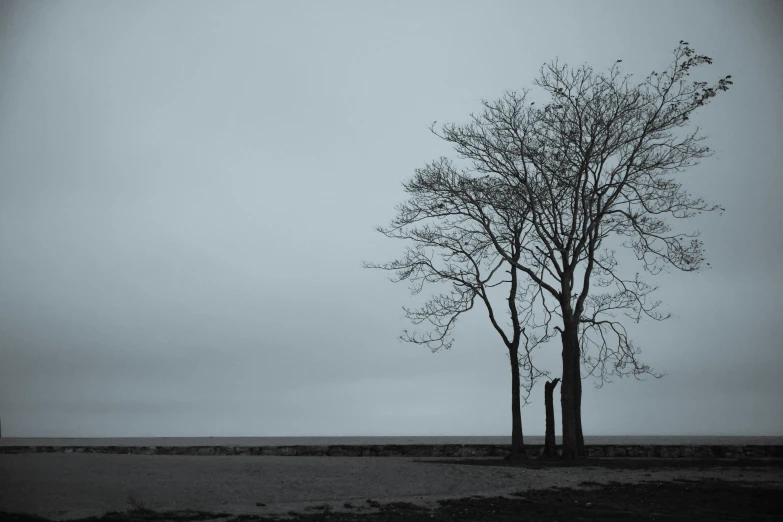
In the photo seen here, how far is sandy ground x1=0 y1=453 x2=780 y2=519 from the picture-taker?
14.6 m

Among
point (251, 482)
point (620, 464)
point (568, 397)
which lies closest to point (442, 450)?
point (568, 397)

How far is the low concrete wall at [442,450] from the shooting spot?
3008 centimetres

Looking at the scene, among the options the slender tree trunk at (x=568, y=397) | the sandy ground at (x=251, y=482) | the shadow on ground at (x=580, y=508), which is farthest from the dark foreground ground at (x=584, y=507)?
the slender tree trunk at (x=568, y=397)

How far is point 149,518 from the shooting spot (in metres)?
13.2

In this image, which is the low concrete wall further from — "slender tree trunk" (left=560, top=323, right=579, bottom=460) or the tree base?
"slender tree trunk" (left=560, top=323, right=579, bottom=460)

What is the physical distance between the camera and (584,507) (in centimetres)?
1504

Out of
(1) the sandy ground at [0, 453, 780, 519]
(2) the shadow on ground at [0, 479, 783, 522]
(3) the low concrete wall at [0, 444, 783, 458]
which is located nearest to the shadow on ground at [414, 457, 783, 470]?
(1) the sandy ground at [0, 453, 780, 519]

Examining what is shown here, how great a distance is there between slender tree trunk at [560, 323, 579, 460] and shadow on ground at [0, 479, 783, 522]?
757 centimetres

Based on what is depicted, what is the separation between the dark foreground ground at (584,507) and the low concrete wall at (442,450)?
1237cm

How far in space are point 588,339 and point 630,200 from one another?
5239mm

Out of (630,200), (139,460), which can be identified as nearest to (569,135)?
(630,200)

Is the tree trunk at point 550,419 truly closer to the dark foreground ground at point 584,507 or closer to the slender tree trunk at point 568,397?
the slender tree trunk at point 568,397

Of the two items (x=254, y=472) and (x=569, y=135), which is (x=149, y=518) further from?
(x=569, y=135)

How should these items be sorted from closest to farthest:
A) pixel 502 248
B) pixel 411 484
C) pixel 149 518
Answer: pixel 149 518 → pixel 411 484 → pixel 502 248
